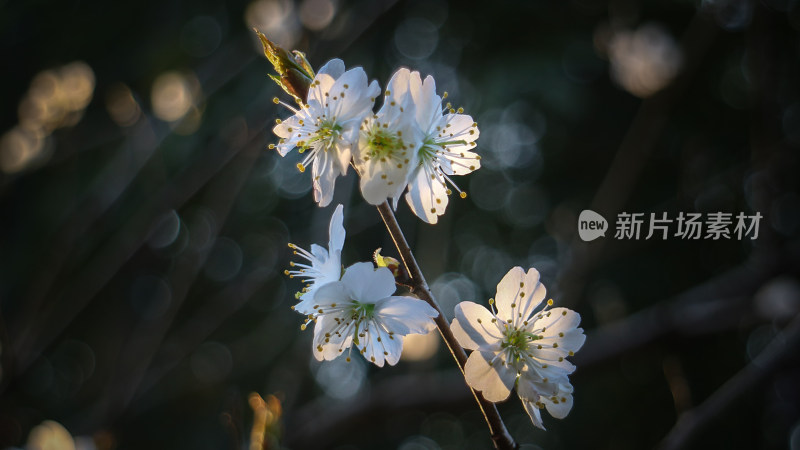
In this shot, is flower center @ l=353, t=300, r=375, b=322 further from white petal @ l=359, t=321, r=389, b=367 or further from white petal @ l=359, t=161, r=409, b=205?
white petal @ l=359, t=161, r=409, b=205

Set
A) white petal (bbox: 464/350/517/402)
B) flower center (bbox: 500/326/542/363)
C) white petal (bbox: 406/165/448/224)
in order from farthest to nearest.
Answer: white petal (bbox: 406/165/448/224) → flower center (bbox: 500/326/542/363) → white petal (bbox: 464/350/517/402)

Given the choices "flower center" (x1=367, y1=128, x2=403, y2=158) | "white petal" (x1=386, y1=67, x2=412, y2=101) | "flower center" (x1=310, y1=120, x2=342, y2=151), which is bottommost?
"flower center" (x1=367, y1=128, x2=403, y2=158)

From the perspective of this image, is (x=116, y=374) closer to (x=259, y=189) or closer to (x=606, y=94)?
(x=259, y=189)

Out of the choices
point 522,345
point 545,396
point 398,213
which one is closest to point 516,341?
point 522,345

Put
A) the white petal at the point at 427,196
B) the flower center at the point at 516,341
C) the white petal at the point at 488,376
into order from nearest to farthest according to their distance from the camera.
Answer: the white petal at the point at 488,376 → the flower center at the point at 516,341 → the white petal at the point at 427,196

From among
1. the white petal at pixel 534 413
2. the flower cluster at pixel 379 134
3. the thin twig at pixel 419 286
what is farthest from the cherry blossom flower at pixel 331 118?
the white petal at pixel 534 413

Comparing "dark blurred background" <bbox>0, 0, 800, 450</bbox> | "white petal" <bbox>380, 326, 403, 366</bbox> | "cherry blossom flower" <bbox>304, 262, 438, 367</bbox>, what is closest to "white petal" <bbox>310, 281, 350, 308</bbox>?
"cherry blossom flower" <bbox>304, 262, 438, 367</bbox>

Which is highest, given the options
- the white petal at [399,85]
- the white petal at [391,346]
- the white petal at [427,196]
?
the white petal at [399,85]

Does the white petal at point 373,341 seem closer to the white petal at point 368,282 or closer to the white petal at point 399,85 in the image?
the white petal at point 368,282
